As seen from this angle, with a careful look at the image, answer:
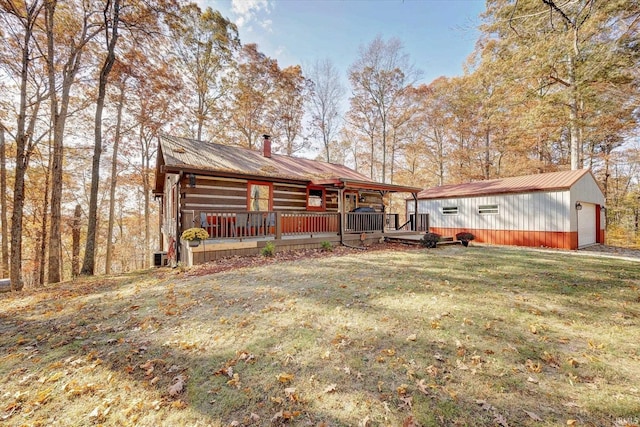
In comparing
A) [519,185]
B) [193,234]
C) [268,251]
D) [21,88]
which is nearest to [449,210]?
[519,185]

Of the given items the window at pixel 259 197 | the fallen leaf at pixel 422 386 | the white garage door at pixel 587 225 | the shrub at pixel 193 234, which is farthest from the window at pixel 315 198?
the white garage door at pixel 587 225

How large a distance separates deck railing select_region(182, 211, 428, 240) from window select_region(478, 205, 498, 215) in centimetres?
695

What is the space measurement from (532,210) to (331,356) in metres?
15.3

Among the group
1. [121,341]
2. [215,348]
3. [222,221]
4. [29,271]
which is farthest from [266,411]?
[29,271]

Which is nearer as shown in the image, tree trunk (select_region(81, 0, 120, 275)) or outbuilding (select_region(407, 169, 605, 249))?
tree trunk (select_region(81, 0, 120, 275))

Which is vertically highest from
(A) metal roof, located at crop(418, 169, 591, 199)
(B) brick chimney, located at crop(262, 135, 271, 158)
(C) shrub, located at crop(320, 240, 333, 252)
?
(B) brick chimney, located at crop(262, 135, 271, 158)

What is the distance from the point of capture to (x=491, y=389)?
97.8 inches

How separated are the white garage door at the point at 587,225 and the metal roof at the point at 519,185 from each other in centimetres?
177

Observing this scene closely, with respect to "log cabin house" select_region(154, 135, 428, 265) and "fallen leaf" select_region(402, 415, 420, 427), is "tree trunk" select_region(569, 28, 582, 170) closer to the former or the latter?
"log cabin house" select_region(154, 135, 428, 265)

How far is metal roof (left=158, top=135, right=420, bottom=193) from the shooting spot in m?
9.11

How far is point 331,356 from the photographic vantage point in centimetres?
303

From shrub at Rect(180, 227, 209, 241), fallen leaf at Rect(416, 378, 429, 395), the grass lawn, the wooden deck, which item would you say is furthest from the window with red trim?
fallen leaf at Rect(416, 378, 429, 395)

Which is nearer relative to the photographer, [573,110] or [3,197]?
[3,197]

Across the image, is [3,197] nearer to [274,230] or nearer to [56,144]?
[56,144]
